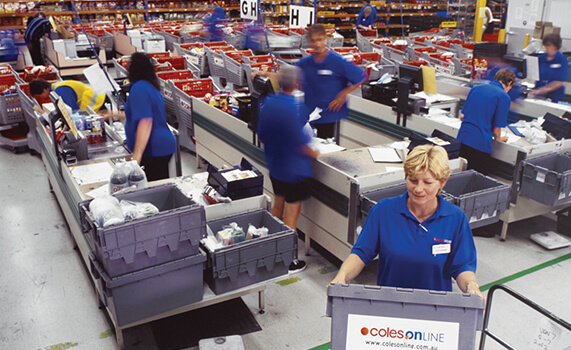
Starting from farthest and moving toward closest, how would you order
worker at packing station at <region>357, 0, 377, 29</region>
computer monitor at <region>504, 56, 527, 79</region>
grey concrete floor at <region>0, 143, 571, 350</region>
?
worker at packing station at <region>357, 0, 377, 29</region> < computer monitor at <region>504, 56, 527, 79</region> < grey concrete floor at <region>0, 143, 571, 350</region>

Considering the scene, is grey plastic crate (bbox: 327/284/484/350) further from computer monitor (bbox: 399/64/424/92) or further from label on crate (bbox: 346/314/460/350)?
computer monitor (bbox: 399/64/424/92)

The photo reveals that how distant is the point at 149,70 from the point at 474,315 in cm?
329

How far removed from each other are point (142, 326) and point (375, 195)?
2004 millimetres

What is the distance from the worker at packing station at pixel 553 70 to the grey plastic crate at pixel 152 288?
537 centimetres

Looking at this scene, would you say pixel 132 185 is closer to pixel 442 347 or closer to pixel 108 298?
pixel 108 298

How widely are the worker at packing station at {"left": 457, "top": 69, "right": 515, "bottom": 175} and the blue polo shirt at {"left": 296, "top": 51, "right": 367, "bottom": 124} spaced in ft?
3.81

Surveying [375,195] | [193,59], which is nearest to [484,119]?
[375,195]

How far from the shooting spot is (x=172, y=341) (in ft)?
11.6

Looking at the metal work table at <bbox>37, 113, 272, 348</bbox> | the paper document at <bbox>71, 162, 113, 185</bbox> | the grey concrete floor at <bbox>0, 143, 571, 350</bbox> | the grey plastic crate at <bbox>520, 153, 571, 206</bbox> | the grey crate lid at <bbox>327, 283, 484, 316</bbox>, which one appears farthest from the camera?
the grey plastic crate at <bbox>520, 153, 571, 206</bbox>

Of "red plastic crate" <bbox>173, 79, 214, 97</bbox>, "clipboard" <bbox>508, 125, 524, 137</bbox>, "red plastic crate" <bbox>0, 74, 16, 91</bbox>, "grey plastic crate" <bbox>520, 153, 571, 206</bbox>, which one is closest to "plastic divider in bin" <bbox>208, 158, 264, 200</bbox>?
"grey plastic crate" <bbox>520, 153, 571, 206</bbox>

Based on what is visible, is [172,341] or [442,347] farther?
[172,341]

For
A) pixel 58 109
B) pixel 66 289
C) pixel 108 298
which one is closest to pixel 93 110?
pixel 58 109

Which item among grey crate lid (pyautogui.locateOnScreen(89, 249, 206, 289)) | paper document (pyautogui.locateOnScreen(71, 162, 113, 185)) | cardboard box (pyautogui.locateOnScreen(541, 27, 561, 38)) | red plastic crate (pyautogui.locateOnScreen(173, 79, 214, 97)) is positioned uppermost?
cardboard box (pyautogui.locateOnScreen(541, 27, 561, 38))

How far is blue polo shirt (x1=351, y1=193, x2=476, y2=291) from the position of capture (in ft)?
7.41
